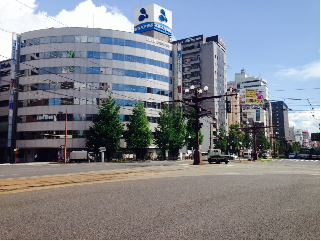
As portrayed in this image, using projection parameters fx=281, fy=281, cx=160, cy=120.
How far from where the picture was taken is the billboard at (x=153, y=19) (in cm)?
7575

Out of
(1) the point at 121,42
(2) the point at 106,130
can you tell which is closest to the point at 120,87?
(1) the point at 121,42

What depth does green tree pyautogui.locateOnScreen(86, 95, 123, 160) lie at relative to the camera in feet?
178

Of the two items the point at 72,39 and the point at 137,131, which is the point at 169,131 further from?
the point at 72,39

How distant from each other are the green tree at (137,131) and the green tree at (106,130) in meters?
3.02

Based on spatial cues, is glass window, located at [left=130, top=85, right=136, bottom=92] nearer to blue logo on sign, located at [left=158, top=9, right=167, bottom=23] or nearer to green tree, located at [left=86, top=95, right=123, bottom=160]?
green tree, located at [left=86, top=95, right=123, bottom=160]

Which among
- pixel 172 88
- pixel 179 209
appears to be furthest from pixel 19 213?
pixel 172 88

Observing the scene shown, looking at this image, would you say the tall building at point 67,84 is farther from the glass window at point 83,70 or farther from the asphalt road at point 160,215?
the asphalt road at point 160,215

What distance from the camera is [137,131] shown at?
190 feet

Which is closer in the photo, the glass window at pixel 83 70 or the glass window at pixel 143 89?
the glass window at pixel 83 70

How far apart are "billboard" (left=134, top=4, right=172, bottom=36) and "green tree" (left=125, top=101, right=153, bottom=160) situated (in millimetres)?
27692

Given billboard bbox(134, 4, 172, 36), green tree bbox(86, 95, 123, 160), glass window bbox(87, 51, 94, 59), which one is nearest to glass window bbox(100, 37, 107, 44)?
glass window bbox(87, 51, 94, 59)

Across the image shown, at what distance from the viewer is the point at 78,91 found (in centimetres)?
5950

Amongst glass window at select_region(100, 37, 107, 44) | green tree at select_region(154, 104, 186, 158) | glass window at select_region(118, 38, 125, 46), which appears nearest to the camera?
green tree at select_region(154, 104, 186, 158)

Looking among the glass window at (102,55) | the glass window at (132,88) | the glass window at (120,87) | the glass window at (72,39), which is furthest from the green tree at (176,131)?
the glass window at (72,39)
